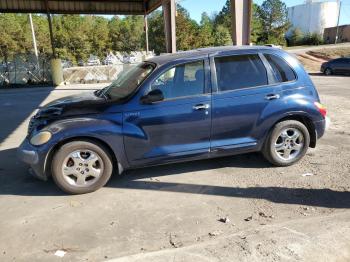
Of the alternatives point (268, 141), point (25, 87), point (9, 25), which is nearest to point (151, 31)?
point (9, 25)

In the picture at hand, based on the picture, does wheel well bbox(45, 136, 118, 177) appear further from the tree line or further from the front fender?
the tree line

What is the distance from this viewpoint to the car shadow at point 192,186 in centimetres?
427

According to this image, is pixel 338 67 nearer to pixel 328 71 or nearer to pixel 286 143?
pixel 328 71

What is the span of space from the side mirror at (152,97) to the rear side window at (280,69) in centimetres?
172

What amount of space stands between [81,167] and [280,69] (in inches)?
123

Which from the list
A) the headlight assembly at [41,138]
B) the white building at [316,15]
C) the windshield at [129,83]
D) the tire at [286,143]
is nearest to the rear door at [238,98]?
the tire at [286,143]

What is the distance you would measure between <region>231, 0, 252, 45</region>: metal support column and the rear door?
13.0ft

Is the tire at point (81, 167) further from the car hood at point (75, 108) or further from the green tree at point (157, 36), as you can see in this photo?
the green tree at point (157, 36)

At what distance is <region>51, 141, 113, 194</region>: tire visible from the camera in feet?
14.6

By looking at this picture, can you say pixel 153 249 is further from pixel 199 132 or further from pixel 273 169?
pixel 273 169

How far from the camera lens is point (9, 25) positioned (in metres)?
49.7

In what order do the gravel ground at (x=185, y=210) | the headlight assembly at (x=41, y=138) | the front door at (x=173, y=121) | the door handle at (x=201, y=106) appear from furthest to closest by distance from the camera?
1. the door handle at (x=201, y=106)
2. the front door at (x=173, y=121)
3. the headlight assembly at (x=41, y=138)
4. the gravel ground at (x=185, y=210)

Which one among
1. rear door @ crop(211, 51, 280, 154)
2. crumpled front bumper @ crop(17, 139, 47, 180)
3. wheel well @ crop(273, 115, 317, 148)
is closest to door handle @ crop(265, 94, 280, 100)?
rear door @ crop(211, 51, 280, 154)

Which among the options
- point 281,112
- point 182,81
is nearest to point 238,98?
point 281,112
